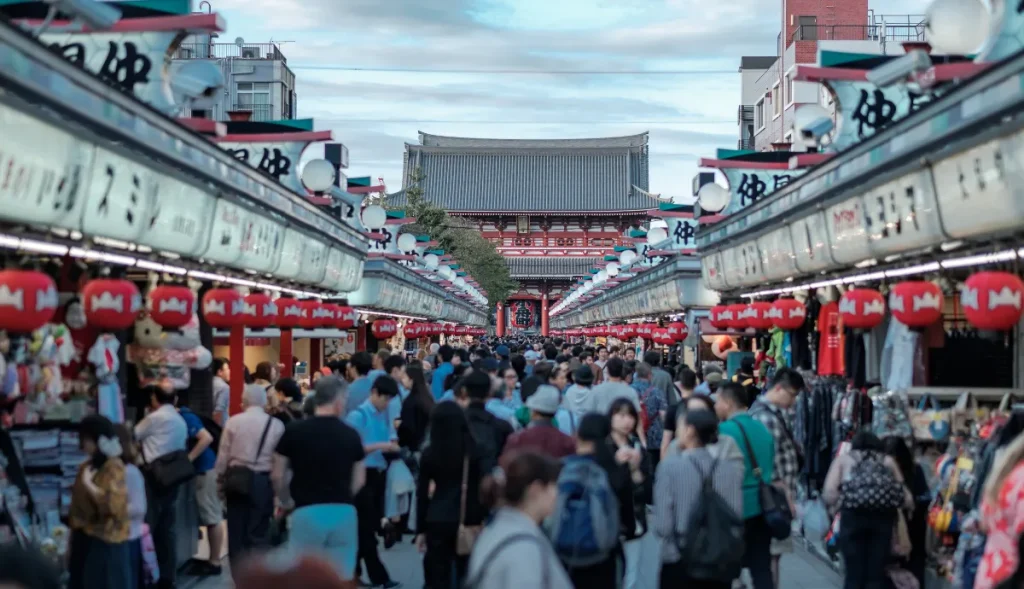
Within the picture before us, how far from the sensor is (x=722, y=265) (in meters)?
20.9

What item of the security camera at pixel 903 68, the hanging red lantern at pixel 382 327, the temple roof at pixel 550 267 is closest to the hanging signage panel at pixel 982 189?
the security camera at pixel 903 68

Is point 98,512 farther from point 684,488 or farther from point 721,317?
point 721,317

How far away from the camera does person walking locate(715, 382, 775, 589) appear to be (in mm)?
9031

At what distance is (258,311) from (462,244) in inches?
2111

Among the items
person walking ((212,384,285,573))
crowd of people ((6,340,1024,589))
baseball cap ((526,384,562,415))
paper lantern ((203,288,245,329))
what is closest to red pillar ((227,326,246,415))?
paper lantern ((203,288,245,329))

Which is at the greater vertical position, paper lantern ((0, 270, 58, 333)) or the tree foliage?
the tree foliage

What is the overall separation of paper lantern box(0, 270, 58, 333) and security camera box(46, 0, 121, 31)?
195cm

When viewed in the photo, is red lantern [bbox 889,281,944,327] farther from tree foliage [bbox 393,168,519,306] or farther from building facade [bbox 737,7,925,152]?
tree foliage [bbox 393,168,519,306]

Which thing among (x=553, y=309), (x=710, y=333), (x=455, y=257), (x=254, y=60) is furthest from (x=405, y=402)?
(x=553, y=309)

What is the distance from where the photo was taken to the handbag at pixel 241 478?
10.6 meters

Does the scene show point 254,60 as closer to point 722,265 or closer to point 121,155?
point 722,265

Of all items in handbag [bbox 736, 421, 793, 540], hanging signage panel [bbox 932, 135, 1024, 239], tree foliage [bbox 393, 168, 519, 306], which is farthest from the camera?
tree foliage [bbox 393, 168, 519, 306]

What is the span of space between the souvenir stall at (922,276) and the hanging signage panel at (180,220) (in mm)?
5823

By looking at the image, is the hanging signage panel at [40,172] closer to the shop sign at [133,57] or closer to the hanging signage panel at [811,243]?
the shop sign at [133,57]
